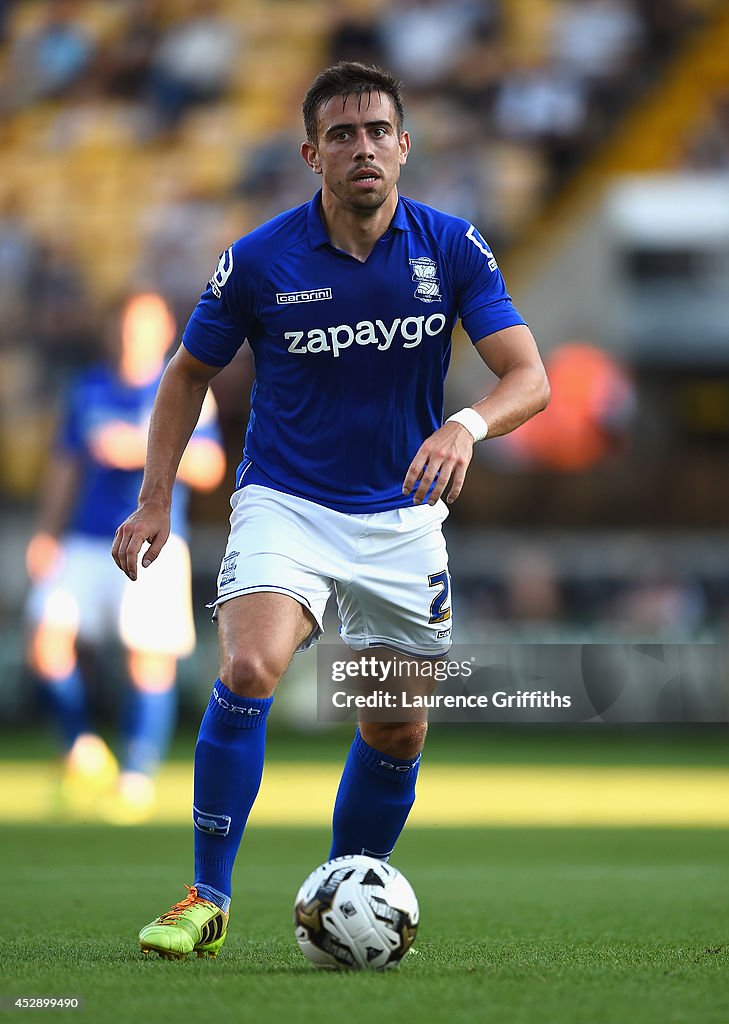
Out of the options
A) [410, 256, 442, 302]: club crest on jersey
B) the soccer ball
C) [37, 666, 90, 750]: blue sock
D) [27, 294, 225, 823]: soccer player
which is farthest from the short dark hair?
[37, 666, 90, 750]: blue sock

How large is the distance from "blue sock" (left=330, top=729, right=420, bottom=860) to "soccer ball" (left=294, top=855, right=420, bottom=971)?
652 mm

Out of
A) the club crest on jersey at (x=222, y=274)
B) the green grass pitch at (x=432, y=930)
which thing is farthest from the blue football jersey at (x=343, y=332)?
the green grass pitch at (x=432, y=930)

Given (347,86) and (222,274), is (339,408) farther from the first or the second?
(347,86)

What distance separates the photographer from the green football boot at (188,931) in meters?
3.82

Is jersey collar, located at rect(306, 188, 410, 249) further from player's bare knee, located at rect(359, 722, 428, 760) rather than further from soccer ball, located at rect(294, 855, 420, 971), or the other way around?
soccer ball, located at rect(294, 855, 420, 971)

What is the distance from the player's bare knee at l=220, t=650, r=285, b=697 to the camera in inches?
153

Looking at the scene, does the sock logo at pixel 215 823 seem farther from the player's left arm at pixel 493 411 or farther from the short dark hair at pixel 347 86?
the short dark hair at pixel 347 86

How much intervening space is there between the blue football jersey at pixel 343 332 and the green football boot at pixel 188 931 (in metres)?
1.09

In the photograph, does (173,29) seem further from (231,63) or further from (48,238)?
(48,238)

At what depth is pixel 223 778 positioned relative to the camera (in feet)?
13.2

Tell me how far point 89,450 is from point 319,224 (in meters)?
4.17

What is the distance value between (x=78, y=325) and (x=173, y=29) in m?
4.77

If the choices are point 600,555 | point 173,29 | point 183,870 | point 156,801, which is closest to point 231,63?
point 173,29

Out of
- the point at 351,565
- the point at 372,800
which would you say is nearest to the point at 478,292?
the point at 351,565
